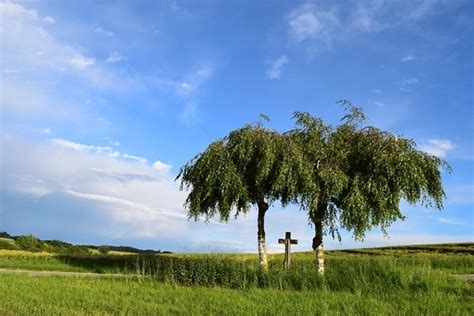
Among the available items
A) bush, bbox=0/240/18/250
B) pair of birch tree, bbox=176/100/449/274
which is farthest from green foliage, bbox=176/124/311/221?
bush, bbox=0/240/18/250

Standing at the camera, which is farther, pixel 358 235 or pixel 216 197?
pixel 216 197

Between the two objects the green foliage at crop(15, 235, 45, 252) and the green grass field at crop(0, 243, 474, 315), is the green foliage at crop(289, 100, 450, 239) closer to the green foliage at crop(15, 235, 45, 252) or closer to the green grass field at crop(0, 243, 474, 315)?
the green grass field at crop(0, 243, 474, 315)

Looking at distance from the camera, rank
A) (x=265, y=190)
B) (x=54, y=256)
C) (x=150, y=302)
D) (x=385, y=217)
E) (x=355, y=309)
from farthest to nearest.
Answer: (x=54, y=256) < (x=265, y=190) < (x=385, y=217) < (x=150, y=302) < (x=355, y=309)

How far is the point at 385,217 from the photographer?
24047mm

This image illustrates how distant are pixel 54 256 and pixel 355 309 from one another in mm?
33472

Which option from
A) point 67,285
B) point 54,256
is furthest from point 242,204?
point 54,256

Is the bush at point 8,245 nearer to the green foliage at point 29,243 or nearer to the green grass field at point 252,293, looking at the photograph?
the green foliage at point 29,243

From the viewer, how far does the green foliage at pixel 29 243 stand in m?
57.7

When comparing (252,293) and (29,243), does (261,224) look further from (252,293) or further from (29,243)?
(29,243)

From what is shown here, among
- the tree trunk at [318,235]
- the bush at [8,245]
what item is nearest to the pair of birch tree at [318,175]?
the tree trunk at [318,235]

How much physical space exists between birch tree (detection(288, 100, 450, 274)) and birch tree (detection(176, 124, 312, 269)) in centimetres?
95

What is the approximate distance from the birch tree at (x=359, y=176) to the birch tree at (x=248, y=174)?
3.11 ft

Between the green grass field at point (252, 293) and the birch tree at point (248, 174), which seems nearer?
the green grass field at point (252, 293)

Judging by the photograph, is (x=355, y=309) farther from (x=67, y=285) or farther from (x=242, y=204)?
(x=242, y=204)
